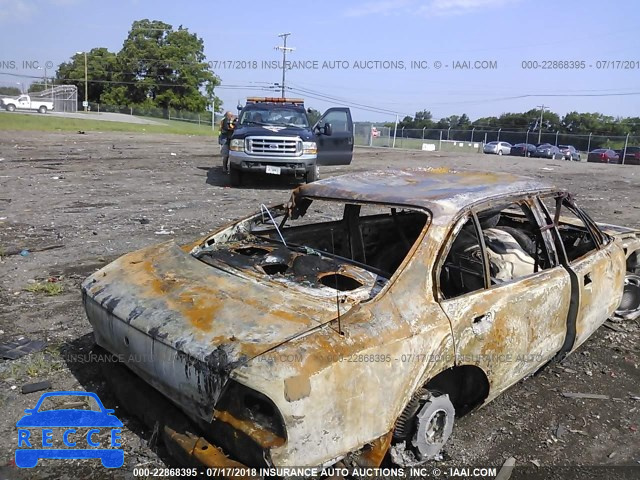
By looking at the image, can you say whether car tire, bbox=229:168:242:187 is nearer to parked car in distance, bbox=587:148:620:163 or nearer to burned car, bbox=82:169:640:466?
burned car, bbox=82:169:640:466

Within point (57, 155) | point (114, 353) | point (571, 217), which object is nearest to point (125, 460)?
point (114, 353)

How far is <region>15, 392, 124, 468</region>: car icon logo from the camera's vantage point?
2.90 m

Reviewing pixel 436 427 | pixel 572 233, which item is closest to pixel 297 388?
pixel 436 427

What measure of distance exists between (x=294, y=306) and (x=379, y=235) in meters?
2.05

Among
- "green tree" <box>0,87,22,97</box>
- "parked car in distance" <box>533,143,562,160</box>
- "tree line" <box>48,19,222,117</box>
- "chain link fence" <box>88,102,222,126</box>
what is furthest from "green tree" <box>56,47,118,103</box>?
"parked car in distance" <box>533,143,562,160</box>

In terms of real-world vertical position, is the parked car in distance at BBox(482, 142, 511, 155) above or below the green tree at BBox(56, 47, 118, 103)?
below

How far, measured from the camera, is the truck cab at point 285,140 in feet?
40.1

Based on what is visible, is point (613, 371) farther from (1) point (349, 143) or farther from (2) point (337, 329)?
(1) point (349, 143)

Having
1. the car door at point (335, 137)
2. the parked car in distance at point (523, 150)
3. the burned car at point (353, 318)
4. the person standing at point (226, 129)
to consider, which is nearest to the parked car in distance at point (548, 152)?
the parked car in distance at point (523, 150)

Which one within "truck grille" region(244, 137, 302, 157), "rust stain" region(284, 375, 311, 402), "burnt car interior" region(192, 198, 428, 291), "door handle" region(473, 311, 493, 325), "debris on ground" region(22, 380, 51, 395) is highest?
"truck grille" region(244, 137, 302, 157)

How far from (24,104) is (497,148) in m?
42.4

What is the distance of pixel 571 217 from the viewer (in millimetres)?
5160

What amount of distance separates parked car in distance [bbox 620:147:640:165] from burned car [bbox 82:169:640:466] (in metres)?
34.0

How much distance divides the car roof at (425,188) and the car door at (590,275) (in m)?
0.45
